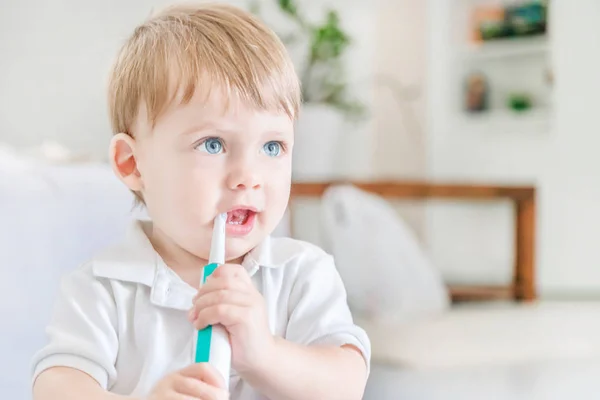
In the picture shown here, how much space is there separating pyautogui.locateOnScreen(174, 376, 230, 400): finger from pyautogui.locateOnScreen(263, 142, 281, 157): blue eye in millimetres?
194

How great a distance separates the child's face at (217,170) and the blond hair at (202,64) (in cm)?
1

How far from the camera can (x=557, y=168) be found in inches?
105

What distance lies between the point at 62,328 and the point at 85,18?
1.52m

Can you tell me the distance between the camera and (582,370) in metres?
1.53

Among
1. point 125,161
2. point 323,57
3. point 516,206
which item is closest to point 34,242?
point 125,161

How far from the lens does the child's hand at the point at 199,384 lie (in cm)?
47

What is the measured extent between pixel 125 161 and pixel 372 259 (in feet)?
4.84

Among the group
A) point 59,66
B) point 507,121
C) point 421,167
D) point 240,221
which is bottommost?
point 421,167

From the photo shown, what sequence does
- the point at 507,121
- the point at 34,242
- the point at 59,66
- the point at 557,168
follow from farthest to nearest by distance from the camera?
the point at 507,121 → the point at 557,168 → the point at 59,66 → the point at 34,242

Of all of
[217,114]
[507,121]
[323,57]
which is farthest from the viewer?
[507,121]

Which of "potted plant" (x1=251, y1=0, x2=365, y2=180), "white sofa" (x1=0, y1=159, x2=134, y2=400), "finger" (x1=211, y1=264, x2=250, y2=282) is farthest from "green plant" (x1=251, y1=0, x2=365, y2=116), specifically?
"finger" (x1=211, y1=264, x2=250, y2=282)

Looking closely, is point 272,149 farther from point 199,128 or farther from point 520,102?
point 520,102

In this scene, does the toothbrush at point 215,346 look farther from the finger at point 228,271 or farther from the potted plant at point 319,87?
the potted plant at point 319,87

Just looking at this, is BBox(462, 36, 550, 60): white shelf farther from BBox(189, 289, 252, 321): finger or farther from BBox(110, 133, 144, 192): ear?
BBox(189, 289, 252, 321): finger
